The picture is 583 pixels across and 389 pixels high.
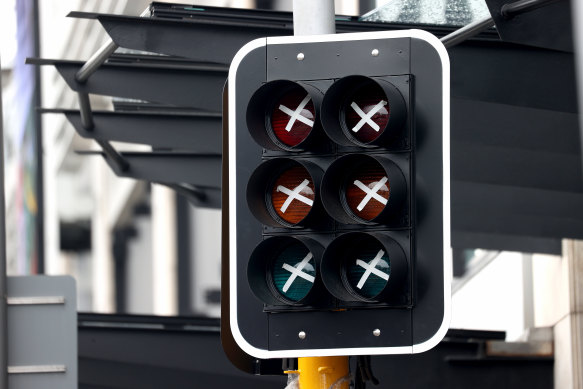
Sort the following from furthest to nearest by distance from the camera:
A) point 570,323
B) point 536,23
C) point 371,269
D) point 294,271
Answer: point 570,323 → point 536,23 → point 294,271 → point 371,269

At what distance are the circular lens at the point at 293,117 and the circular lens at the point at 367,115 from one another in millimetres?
165

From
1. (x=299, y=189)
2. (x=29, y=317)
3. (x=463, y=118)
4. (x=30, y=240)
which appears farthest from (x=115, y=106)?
(x=30, y=240)

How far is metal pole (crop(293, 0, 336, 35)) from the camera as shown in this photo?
Answer: 6738 mm

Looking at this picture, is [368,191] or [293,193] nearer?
[368,191]

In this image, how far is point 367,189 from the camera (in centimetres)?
590

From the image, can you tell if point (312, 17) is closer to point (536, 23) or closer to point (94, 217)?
point (536, 23)

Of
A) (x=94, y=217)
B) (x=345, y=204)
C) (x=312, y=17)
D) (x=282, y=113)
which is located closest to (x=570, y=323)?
(x=312, y=17)

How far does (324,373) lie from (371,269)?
1.72 feet

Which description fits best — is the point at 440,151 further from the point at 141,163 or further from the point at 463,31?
the point at 141,163

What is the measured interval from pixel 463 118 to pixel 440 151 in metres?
6.82

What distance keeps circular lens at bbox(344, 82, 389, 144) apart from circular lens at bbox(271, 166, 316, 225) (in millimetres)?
243

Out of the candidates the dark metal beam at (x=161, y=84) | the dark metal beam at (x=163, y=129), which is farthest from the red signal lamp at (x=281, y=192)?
the dark metal beam at (x=163, y=129)

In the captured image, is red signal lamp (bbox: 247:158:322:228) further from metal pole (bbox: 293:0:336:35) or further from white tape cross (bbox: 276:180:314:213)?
metal pole (bbox: 293:0:336:35)

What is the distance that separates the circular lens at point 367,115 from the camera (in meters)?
5.96
